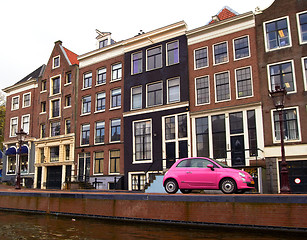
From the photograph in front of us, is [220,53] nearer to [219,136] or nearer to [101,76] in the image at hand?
[219,136]

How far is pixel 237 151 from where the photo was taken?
22516mm

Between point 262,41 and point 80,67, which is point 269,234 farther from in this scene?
point 80,67

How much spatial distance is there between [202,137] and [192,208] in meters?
13.3

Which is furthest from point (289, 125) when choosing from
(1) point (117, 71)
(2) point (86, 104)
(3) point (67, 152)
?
(3) point (67, 152)

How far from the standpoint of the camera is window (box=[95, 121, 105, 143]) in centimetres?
3161

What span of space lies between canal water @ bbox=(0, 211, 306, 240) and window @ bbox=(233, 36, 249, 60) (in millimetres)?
16584

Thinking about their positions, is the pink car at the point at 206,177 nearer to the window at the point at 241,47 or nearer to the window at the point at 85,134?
the window at the point at 241,47

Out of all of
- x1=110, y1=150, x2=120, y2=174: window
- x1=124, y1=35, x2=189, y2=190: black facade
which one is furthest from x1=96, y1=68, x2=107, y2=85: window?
x1=110, y1=150, x2=120, y2=174: window

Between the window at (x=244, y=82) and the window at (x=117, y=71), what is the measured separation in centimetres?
1282

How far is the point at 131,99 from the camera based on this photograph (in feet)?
97.7

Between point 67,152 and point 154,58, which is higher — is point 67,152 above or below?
below

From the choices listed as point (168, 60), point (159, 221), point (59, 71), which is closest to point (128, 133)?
point (168, 60)

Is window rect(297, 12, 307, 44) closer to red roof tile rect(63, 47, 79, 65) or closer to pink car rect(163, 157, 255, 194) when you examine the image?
pink car rect(163, 157, 255, 194)

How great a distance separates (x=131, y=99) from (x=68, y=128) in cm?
971
